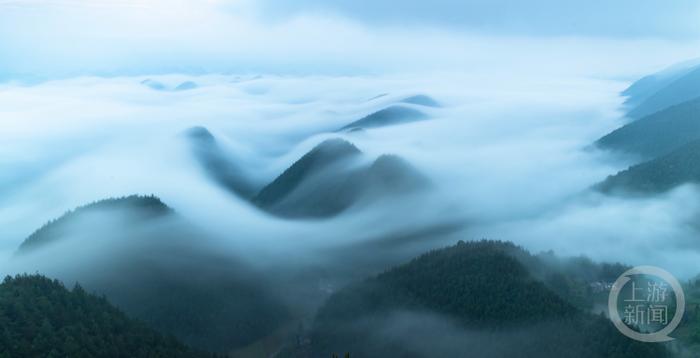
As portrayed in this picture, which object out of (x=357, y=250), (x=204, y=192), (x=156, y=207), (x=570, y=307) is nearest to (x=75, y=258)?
(x=156, y=207)

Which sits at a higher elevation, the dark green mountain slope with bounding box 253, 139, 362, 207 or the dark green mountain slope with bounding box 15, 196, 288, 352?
the dark green mountain slope with bounding box 253, 139, 362, 207

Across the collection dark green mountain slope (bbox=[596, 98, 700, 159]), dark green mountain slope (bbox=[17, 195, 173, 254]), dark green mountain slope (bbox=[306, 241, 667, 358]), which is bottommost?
dark green mountain slope (bbox=[306, 241, 667, 358])

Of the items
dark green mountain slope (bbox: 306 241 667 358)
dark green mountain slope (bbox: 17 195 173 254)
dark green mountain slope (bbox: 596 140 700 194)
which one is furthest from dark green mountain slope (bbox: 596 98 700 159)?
dark green mountain slope (bbox: 17 195 173 254)

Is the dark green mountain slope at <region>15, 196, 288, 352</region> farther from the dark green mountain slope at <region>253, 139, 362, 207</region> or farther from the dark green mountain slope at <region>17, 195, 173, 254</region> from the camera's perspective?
the dark green mountain slope at <region>253, 139, 362, 207</region>

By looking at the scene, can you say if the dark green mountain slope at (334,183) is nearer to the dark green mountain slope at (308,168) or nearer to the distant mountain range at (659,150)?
the dark green mountain slope at (308,168)

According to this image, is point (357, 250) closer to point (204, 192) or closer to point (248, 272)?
point (248, 272)

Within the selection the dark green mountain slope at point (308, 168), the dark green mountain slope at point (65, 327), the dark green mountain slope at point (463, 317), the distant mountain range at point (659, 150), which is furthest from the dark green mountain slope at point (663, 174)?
the dark green mountain slope at point (65, 327)
